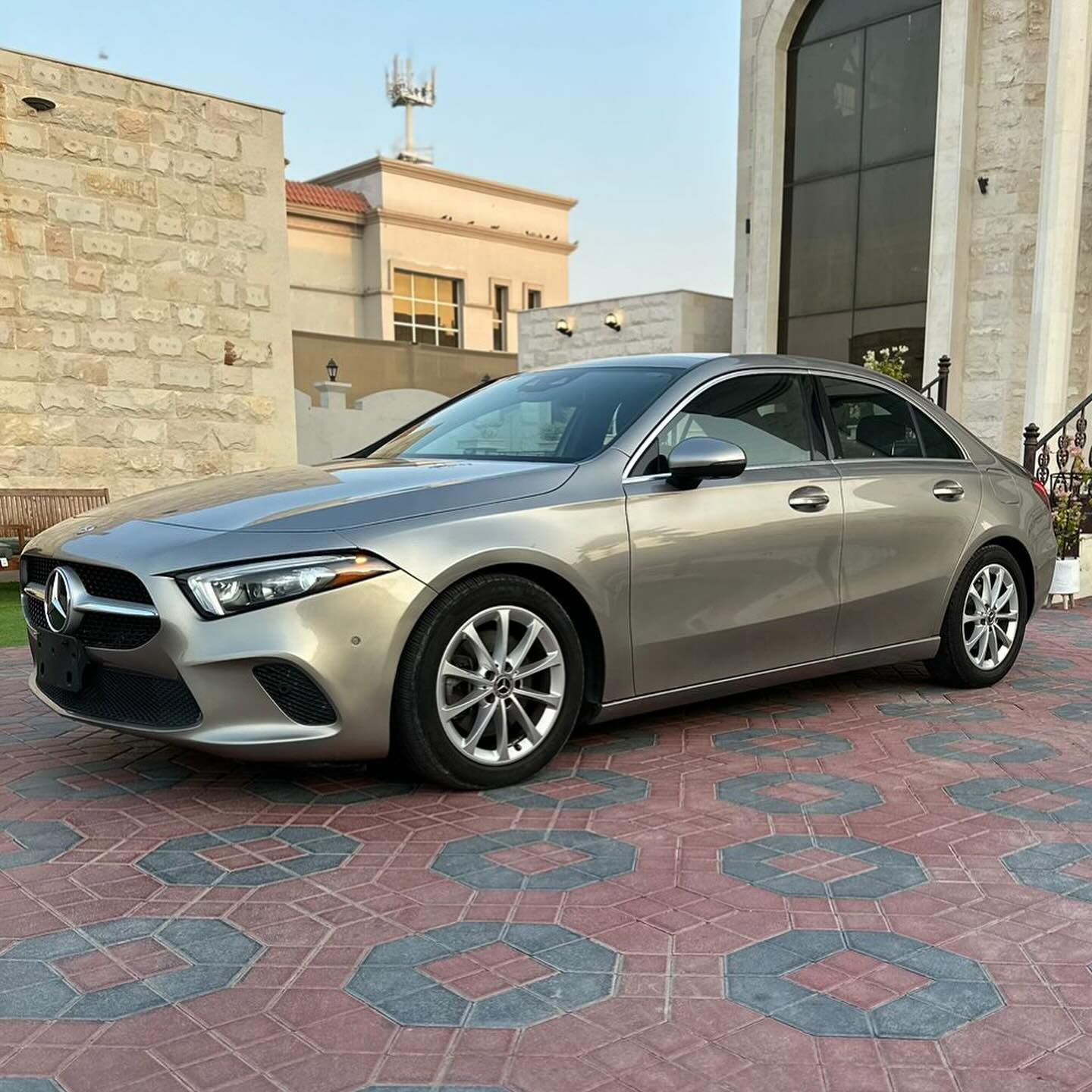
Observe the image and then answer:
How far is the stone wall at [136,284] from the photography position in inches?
434

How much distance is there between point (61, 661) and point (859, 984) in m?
2.87

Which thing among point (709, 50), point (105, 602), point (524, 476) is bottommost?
point (105, 602)

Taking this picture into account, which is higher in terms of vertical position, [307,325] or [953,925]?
[307,325]

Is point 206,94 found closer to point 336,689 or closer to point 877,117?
point 877,117

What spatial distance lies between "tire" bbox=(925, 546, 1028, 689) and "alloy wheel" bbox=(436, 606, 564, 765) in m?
2.51

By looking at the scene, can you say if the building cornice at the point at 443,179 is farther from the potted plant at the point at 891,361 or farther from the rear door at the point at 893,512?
the rear door at the point at 893,512

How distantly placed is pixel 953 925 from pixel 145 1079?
2.00 meters

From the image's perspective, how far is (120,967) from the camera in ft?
9.06

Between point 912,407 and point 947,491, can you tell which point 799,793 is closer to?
point 947,491

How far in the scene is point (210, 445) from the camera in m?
12.4

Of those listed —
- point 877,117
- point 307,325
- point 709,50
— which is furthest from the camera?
point 307,325

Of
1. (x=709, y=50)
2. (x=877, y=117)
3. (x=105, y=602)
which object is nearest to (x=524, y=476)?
(x=105, y=602)

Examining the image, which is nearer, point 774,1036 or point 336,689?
point 774,1036

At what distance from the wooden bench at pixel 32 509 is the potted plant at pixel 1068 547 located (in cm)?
851
